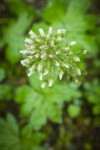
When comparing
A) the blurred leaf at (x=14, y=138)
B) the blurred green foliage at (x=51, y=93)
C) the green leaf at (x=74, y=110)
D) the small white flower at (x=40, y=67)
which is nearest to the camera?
the small white flower at (x=40, y=67)

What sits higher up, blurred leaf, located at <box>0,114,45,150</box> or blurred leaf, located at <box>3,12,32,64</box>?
blurred leaf, located at <box>3,12,32,64</box>

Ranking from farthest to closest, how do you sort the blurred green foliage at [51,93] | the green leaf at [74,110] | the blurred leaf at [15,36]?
1. the green leaf at [74,110]
2. the blurred leaf at [15,36]
3. the blurred green foliage at [51,93]

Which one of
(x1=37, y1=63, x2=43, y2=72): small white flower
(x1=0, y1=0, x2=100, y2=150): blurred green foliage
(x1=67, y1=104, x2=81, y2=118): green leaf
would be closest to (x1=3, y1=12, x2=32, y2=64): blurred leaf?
(x1=0, y1=0, x2=100, y2=150): blurred green foliage

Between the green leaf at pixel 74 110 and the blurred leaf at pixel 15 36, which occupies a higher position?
the blurred leaf at pixel 15 36

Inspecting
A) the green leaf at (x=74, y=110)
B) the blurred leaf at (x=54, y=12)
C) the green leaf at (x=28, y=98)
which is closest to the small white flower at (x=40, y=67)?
the green leaf at (x=28, y=98)

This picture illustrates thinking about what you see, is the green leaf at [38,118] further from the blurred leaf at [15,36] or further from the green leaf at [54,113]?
the blurred leaf at [15,36]

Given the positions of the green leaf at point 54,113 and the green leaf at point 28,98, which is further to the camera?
the green leaf at point 28,98

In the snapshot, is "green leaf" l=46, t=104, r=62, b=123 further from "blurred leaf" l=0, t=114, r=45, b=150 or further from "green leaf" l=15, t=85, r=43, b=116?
"blurred leaf" l=0, t=114, r=45, b=150

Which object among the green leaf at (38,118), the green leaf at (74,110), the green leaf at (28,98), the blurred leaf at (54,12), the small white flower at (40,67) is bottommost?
the small white flower at (40,67)

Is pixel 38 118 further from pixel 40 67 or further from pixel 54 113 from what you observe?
pixel 40 67

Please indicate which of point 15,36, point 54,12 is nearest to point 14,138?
point 15,36
